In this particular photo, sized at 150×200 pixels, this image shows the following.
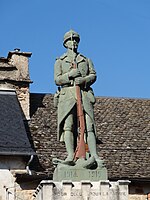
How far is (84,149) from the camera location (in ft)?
27.3

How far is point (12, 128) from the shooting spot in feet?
55.4

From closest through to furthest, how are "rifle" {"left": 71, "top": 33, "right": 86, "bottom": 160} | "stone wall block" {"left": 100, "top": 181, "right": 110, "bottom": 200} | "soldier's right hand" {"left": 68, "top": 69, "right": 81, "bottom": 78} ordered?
"stone wall block" {"left": 100, "top": 181, "right": 110, "bottom": 200} → "rifle" {"left": 71, "top": 33, "right": 86, "bottom": 160} → "soldier's right hand" {"left": 68, "top": 69, "right": 81, "bottom": 78}

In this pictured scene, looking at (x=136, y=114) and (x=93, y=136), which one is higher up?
(x=136, y=114)

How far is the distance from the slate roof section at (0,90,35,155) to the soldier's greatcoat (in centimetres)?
724

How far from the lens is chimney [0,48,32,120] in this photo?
1900 cm

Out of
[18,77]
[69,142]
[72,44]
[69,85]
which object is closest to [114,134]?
[18,77]

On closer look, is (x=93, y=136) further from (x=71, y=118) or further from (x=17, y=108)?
(x=17, y=108)

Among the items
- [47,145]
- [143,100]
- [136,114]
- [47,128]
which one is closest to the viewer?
[47,145]

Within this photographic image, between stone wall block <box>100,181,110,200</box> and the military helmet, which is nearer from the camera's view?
stone wall block <box>100,181,110,200</box>

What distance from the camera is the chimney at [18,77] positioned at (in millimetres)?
19000

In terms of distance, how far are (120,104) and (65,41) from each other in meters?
12.0

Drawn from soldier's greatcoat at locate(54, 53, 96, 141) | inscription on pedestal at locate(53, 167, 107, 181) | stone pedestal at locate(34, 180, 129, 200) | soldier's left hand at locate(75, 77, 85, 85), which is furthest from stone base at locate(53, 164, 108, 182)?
soldier's left hand at locate(75, 77, 85, 85)

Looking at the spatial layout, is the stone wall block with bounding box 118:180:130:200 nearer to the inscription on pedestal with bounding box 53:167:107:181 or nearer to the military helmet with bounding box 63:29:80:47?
the inscription on pedestal with bounding box 53:167:107:181

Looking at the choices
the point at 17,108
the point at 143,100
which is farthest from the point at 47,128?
the point at 143,100
